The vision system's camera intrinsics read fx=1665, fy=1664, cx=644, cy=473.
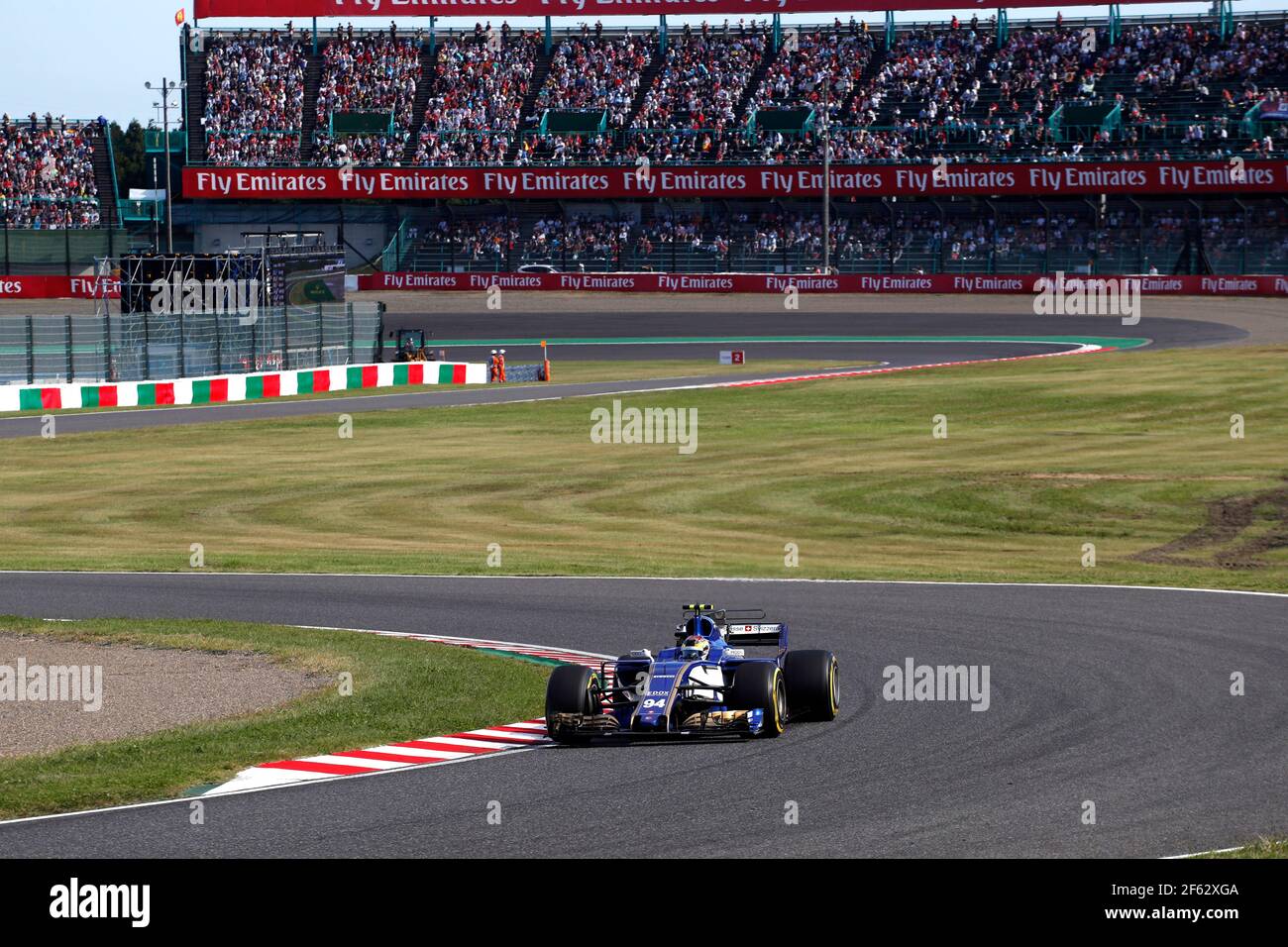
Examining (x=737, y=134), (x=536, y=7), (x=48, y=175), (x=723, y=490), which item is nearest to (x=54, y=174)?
(x=48, y=175)

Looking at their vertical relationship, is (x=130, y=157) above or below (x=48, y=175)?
above

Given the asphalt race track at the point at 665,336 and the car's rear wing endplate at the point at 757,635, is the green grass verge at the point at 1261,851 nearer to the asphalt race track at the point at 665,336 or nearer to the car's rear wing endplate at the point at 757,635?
the car's rear wing endplate at the point at 757,635

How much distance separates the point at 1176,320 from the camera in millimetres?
58125

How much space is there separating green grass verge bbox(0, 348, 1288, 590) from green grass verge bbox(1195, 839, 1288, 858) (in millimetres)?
11766

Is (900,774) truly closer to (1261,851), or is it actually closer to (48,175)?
(1261,851)

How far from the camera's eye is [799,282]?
69.6 m

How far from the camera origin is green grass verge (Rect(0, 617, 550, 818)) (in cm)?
1071

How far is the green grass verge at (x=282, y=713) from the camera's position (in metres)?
10.7

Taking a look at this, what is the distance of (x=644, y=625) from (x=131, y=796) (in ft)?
24.4

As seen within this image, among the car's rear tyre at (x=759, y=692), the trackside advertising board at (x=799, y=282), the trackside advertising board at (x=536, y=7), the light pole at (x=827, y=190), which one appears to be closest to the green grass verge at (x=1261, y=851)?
the car's rear tyre at (x=759, y=692)

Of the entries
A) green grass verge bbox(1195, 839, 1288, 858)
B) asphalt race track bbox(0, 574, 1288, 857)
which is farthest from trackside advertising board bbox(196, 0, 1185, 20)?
green grass verge bbox(1195, 839, 1288, 858)

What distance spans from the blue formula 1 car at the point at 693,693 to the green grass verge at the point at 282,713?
3.36 ft

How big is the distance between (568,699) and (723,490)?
17.0 metres

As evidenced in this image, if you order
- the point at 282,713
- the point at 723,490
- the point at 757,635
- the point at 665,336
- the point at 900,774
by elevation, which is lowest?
the point at 723,490
